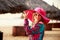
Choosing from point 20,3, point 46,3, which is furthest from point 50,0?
point 20,3

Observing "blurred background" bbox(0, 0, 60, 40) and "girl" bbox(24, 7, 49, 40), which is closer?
"girl" bbox(24, 7, 49, 40)

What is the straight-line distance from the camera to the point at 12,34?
179 cm

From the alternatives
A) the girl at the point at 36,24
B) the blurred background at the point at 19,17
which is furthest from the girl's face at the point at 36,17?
the blurred background at the point at 19,17

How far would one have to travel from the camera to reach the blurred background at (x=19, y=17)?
1789 mm

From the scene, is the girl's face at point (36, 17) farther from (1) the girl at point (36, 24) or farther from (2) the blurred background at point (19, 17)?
(2) the blurred background at point (19, 17)

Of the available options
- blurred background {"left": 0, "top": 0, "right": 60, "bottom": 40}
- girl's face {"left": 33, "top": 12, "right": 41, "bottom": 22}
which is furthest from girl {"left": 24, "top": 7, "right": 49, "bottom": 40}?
blurred background {"left": 0, "top": 0, "right": 60, "bottom": 40}

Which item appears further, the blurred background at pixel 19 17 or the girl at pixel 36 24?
the blurred background at pixel 19 17

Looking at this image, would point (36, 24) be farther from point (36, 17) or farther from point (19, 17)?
point (19, 17)

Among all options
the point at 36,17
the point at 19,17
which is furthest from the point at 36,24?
the point at 19,17

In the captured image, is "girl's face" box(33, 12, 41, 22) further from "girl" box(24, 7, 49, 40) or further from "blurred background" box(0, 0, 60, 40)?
"blurred background" box(0, 0, 60, 40)

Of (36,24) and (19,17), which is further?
(19,17)

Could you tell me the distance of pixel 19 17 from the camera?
5.93ft

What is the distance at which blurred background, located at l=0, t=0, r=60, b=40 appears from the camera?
1789 millimetres

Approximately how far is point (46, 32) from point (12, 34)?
0.36 metres
